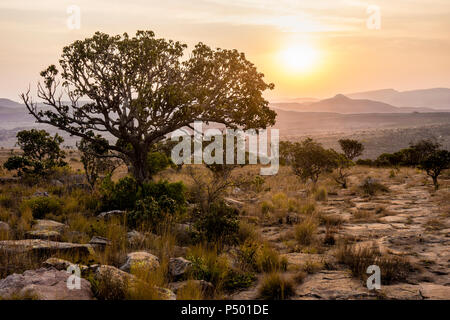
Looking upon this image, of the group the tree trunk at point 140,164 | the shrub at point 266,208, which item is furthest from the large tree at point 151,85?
the shrub at point 266,208

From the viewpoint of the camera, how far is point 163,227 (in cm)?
898

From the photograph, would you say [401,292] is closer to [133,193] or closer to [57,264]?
[57,264]

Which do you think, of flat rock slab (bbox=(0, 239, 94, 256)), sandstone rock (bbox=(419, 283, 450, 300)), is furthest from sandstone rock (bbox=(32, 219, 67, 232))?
sandstone rock (bbox=(419, 283, 450, 300))

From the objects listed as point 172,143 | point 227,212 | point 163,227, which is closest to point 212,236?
point 227,212

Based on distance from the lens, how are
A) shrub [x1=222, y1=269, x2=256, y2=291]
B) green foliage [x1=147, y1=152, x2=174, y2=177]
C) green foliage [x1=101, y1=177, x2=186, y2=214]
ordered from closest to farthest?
1. shrub [x1=222, y1=269, x2=256, y2=291]
2. green foliage [x1=101, y1=177, x2=186, y2=214]
3. green foliage [x1=147, y1=152, x2=174, y2=177]

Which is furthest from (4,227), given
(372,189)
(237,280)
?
(372,189)

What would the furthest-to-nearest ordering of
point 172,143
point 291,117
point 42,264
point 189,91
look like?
1. point 291,117
2. point 172,143
3. point 189,91
4. point 42,264

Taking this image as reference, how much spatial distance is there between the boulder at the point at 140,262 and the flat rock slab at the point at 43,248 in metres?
1.05

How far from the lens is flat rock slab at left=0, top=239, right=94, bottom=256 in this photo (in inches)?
246

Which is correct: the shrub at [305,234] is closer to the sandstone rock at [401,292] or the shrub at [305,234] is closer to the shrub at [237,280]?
the shrub at [237,280]

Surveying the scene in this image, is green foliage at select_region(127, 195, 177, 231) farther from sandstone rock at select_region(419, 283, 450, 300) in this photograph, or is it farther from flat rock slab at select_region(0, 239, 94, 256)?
sandstone rock at select_region(419, 283, 450, 300)

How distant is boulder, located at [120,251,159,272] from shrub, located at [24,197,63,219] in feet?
17.4
